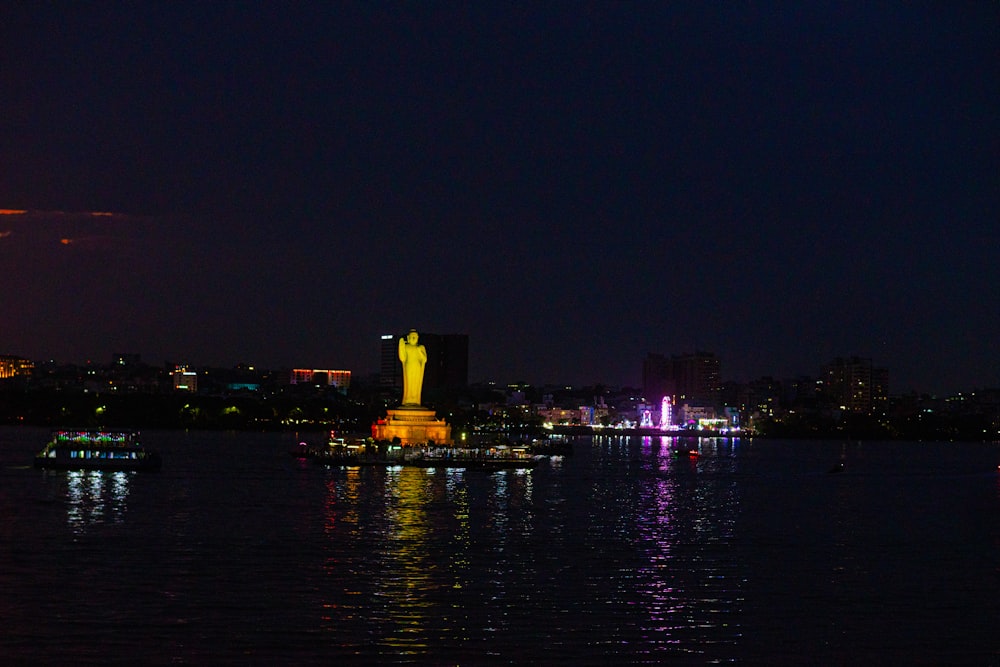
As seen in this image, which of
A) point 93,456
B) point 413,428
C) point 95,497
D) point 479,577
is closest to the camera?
point 479,577

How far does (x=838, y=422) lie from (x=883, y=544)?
15512cm

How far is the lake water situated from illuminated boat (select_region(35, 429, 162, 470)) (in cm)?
651

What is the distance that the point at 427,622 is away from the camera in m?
17.7

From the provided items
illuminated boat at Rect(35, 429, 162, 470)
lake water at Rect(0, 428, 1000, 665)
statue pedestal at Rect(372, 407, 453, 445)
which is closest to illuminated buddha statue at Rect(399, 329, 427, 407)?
statue pedestal at Rect(372, 407, 453, 445)

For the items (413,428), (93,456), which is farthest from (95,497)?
(413,428)

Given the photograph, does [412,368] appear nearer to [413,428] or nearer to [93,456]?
[413,428]

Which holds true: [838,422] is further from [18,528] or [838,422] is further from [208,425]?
[18,528]

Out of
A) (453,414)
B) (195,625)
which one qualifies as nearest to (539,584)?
(195,625)

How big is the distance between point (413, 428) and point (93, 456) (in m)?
19.7

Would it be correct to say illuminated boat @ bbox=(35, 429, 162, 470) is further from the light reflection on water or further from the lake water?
the lake water

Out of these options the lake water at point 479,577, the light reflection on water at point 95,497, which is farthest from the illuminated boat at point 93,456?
the lake water at point 479,577

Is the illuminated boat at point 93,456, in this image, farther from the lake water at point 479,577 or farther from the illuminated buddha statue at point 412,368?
the illuminated buddha statue at point 412,368

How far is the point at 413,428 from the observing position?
68.2 metres

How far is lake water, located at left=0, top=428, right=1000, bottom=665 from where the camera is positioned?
16266 millimetres
